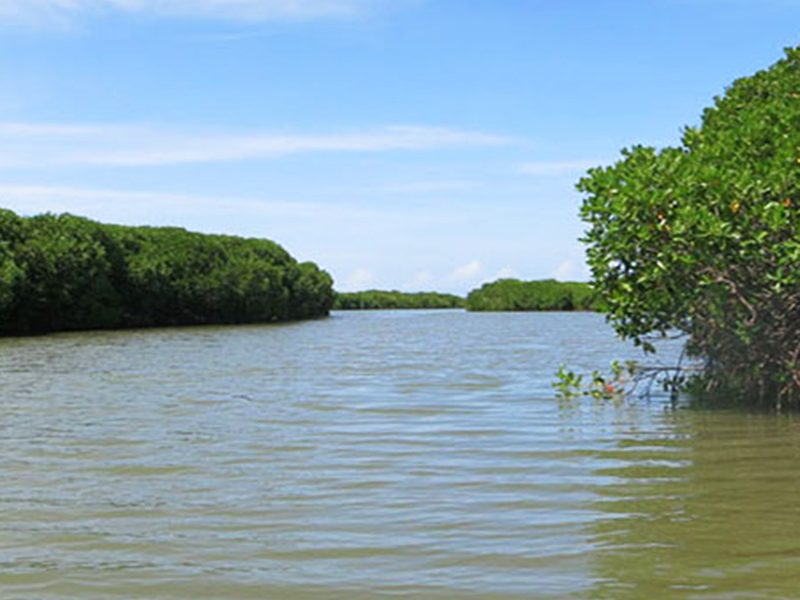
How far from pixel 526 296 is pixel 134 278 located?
176 ft

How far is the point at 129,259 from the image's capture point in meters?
65.9

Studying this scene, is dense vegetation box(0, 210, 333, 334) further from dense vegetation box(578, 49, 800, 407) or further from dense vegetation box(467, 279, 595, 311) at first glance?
dense vegetation box(578, 49, 800, 407)

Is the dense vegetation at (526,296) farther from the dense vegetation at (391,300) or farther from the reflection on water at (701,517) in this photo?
the reflection on water at (701,517)

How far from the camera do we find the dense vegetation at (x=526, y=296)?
106 metres

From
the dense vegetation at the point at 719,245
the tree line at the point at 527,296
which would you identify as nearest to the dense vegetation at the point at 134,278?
the tree line at the point at 527,296

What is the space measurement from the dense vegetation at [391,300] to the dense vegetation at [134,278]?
51.8 m

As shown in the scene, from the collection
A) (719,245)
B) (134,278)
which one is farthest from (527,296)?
(719,245)

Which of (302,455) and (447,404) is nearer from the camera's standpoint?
(302,455)

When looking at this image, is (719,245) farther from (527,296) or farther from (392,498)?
(527,296)

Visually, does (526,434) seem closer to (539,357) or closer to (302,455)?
(302,455)

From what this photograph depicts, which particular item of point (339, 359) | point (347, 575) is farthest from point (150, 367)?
point (347, 575)

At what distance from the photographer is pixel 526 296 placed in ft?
357

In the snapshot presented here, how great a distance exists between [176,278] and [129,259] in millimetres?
3907

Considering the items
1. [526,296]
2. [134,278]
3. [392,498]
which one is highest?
[526,296]
